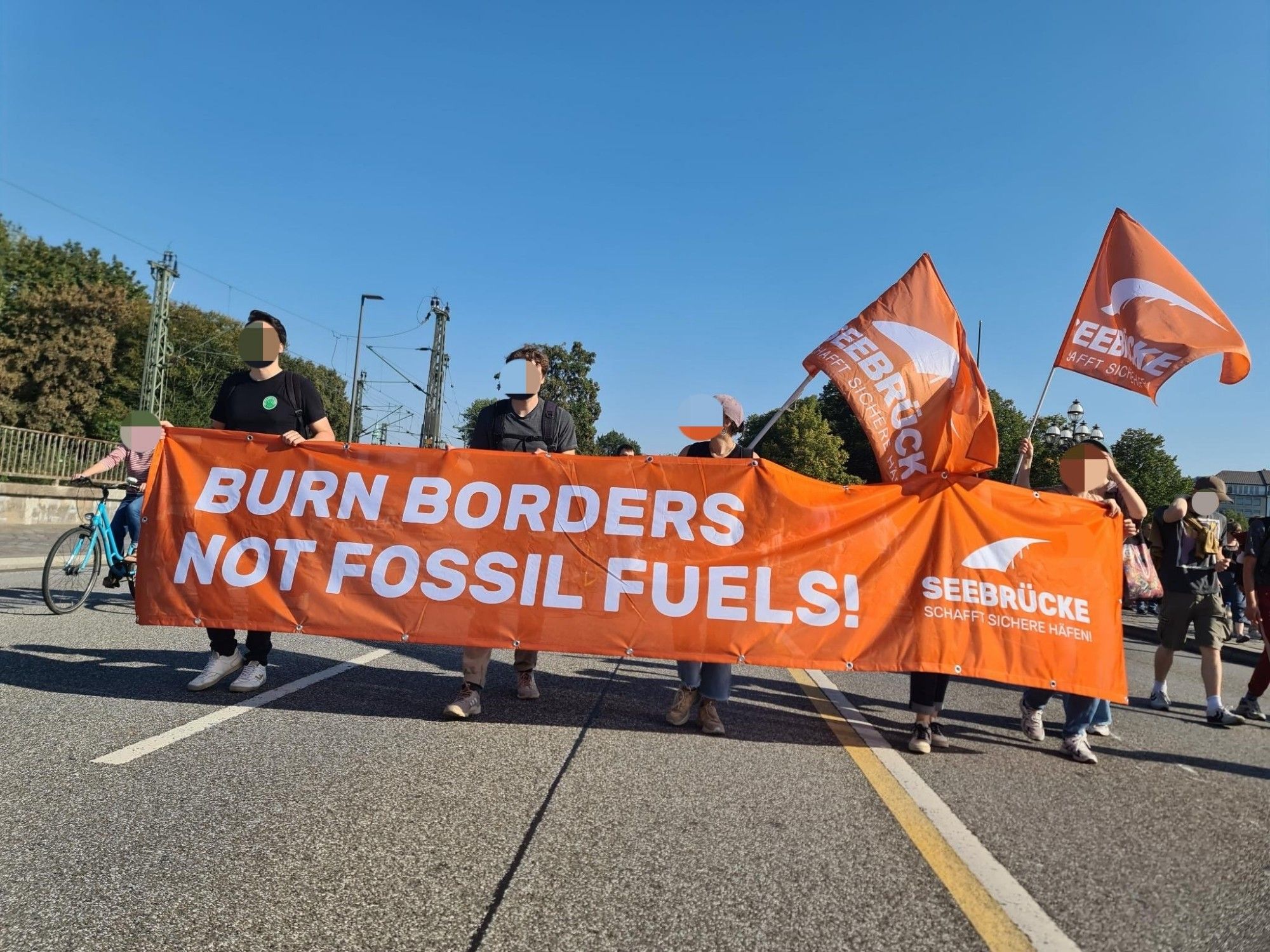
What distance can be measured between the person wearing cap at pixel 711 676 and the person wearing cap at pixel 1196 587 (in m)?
3.64

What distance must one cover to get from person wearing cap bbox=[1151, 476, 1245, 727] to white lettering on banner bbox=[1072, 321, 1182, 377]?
49.1 inches

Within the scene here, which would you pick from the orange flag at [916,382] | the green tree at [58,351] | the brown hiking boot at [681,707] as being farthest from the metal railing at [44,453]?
the green tree at [58,351]

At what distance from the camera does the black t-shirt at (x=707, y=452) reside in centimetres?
497

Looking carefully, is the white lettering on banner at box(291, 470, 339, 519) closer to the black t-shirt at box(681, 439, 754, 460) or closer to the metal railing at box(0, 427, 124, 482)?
the black t-shirt at box(681, 439, 754, 460)

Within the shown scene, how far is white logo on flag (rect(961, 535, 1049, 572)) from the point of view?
15.2 feet

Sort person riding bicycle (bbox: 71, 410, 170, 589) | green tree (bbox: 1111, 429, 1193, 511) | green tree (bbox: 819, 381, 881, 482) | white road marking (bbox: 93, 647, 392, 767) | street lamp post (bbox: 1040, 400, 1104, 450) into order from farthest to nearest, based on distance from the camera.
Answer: green tree (bbox: 819, 381, 881, 482), green tree (bbox: 1111, 429, 1193, 511), street lamp post (bbox: 1040, 400, 1104, 450), person riding bicycle (bbox: 71, 410, 170, 589), white road marking (bbox: 93, 647, 392, 767)

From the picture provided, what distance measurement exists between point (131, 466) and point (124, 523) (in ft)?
2.23

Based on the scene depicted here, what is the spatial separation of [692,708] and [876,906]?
8.89 feet

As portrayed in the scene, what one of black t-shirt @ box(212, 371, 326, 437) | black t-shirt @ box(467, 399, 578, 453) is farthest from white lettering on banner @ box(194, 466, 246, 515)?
black t-shirt @ box(467, 399, 578, 453)

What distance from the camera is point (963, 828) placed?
3178 millimetres

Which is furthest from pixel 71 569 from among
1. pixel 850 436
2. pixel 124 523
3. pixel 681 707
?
pixel 850 436

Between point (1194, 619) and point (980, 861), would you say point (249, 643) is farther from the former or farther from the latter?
point (1194, 619)

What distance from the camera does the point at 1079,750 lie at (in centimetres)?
450

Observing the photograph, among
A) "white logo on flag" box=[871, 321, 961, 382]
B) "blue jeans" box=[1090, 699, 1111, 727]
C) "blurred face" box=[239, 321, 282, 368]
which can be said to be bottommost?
"blue jeans" box=[1090, 699, 1111, 727]
